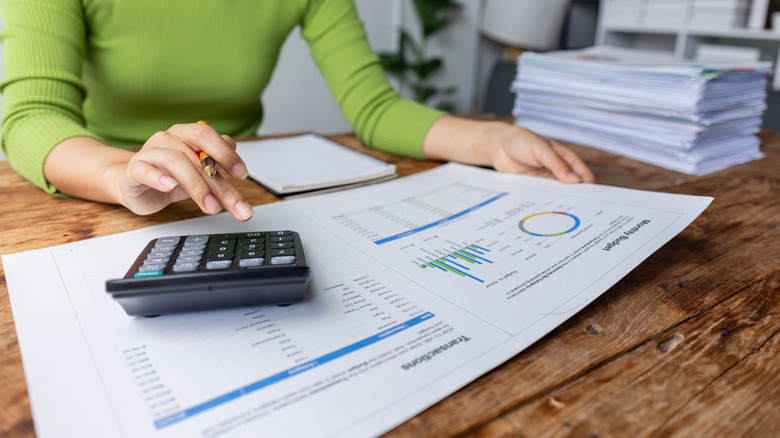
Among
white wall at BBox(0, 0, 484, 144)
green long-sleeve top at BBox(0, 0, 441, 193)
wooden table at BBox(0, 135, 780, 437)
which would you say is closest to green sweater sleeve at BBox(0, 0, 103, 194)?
green long-sleeve top at BBox(0, 0, 441, 193)

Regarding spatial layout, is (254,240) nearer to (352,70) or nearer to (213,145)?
(213,145)

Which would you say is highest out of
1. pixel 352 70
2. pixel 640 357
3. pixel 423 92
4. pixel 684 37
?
pixel 684 37

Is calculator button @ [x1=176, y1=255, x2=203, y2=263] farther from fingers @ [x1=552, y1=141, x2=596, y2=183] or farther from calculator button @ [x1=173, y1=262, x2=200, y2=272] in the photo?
fingers @ [x1=552, y1=141, x2=596, y2=183]

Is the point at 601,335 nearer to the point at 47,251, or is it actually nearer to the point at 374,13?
the point at 47,251

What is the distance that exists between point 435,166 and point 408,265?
0.36 meters

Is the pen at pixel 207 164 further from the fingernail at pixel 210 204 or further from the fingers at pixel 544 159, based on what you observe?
the fingers at pixel 544 159

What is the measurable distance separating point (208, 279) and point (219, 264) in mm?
21

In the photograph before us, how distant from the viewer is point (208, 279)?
1.04 feet

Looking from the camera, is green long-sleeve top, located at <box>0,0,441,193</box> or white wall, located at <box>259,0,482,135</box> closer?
green long-sleeve top, located at <box>0,0,441,193</box>

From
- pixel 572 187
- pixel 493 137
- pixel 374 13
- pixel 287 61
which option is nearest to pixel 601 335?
pixel 572 187

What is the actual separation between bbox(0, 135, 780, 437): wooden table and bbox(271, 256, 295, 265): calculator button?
14 cm

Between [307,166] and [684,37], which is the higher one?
[684,37]

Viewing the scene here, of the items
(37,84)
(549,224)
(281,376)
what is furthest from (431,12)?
(281,376)

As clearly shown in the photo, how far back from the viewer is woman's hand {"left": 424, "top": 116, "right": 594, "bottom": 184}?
63 centimetres
